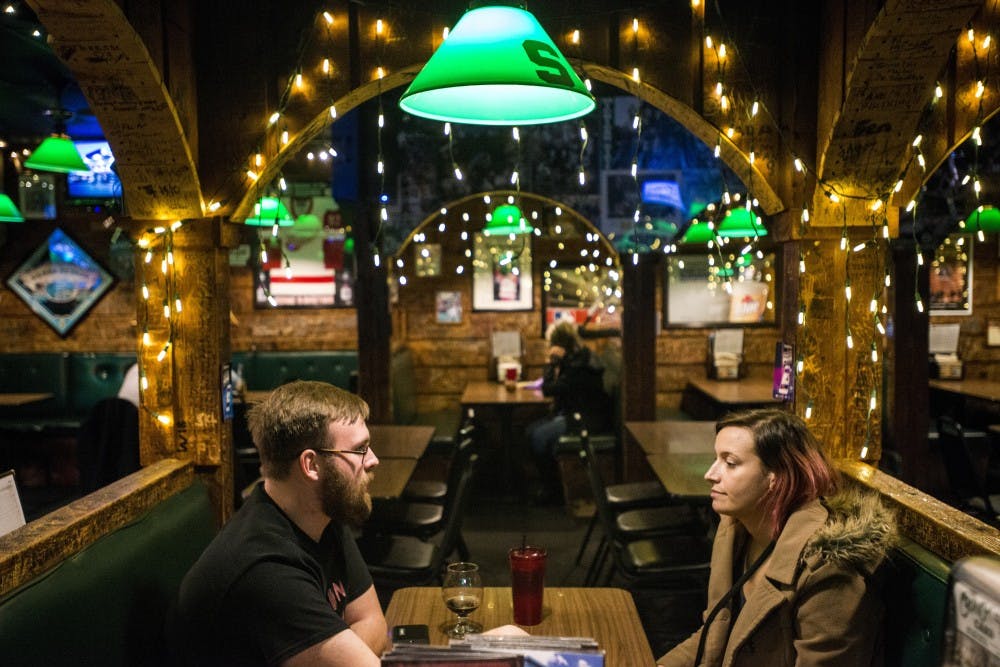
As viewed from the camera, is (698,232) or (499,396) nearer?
(499,396)

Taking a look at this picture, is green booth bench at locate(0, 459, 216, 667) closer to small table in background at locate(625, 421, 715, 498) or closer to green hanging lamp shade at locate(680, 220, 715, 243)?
small table in background at locate(625, 421, 715, 498)

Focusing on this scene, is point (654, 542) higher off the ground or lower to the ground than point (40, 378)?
lower

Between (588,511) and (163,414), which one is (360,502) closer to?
(163,414)

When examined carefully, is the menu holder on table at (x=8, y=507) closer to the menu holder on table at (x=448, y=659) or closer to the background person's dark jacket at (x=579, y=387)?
the menu holder on table at (x=448, y=659)

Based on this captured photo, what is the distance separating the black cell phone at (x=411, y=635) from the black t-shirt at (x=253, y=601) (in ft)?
0.60

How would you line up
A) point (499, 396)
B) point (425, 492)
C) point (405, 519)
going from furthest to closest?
point (499, 396)
point (425, 492)
point (405, 519)

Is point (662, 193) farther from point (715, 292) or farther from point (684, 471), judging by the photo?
point (684, 471)

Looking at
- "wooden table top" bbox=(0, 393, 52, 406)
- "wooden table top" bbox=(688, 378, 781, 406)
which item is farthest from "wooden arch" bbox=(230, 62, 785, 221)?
"wooden table top" bbox=(0, 393, 52, 406)

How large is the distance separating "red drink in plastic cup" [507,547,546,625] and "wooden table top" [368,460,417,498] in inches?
59.6

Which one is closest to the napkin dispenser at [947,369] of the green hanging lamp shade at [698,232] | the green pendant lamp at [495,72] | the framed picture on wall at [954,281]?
the framed picture on wall at [954,281]

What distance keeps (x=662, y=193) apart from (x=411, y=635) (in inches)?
241

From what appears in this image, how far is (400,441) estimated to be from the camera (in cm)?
538

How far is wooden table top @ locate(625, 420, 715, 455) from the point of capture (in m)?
5.06

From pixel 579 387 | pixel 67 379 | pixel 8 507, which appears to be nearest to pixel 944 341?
pixel 579 387
